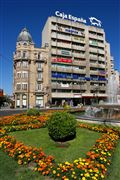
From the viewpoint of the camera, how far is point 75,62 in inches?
2724

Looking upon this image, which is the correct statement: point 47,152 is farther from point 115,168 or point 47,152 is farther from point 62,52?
point 62,52

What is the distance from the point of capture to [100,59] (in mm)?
75062

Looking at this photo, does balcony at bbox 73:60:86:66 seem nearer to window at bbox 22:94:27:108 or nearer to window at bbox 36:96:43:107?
window at bbox 36:96:43:107

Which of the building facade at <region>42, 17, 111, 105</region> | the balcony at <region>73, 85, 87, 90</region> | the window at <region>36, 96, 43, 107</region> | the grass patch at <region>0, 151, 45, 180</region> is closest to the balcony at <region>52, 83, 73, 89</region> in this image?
the building facade at <region>42, 17, 111, 105</region>

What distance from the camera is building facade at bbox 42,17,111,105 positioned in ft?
213

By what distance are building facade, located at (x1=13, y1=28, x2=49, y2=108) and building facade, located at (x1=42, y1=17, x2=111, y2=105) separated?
2.32 metres

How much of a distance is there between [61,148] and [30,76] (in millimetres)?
53402

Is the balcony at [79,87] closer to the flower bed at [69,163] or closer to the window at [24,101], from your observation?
the window at [24,101]

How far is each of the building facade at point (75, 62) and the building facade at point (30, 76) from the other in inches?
91.5

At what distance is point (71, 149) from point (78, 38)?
66.4m

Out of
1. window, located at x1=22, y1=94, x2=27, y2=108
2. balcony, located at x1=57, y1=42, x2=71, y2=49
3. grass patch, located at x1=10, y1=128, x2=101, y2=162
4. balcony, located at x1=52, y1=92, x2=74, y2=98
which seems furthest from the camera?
balcony, located at x1=57, y1=42, x2=71, y2=49

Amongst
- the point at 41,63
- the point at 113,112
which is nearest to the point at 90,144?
the point at 113,112

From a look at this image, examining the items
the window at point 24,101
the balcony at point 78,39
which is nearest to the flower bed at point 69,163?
the window at point 24,101

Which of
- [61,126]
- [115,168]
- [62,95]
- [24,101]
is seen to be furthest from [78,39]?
[115,168]
